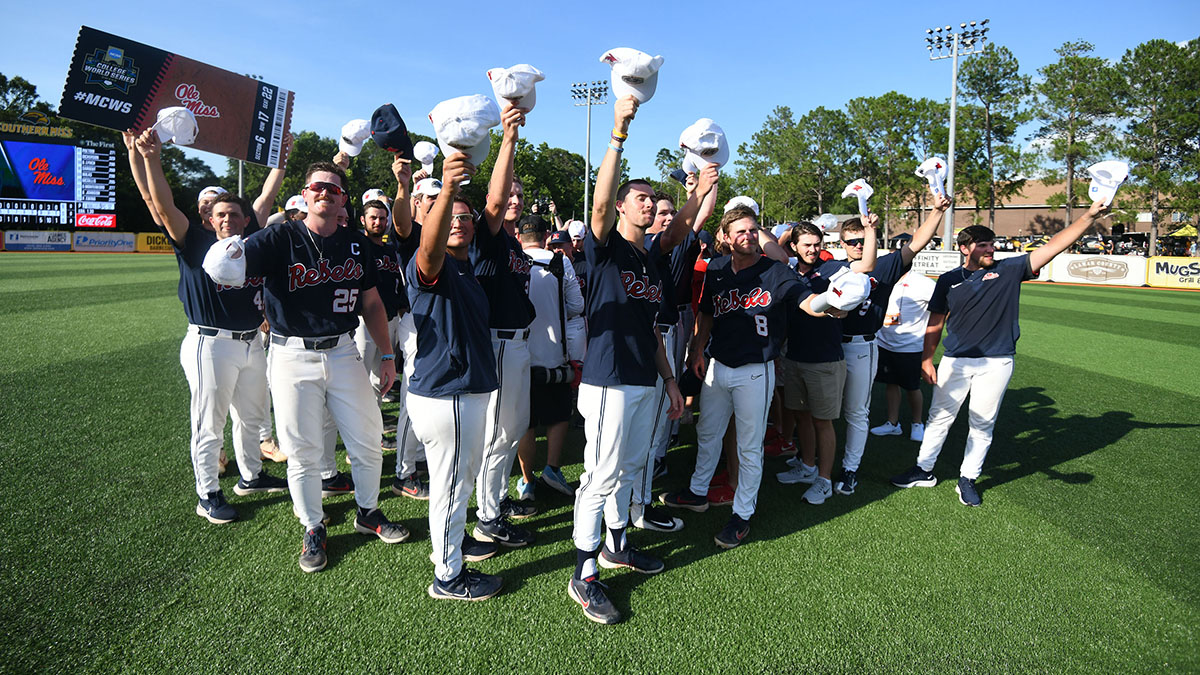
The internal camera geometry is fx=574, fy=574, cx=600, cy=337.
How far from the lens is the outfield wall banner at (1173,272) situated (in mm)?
22188

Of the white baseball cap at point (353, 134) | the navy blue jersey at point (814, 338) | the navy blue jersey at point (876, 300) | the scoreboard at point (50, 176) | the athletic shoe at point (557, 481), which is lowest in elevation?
the athletic shoe at point (557, 481)

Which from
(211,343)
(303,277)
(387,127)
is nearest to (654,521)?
(303,277)

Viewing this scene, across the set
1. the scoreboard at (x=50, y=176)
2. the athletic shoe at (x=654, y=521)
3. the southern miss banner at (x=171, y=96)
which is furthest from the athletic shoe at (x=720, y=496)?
the scoreboard at (x=50, y=176)

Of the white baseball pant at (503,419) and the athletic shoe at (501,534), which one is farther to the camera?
the athletic shoe at (501,534)

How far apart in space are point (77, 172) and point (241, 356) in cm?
3417

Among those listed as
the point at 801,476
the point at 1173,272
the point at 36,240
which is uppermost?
the point at 36,240

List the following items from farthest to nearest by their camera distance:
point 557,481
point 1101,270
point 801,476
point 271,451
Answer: point 1101,270 → point 271,451 → point 801,476 → point 557,481

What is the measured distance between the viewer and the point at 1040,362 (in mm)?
9789

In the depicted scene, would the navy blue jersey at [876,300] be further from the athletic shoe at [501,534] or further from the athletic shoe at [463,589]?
the athletic shoe at [463,589]

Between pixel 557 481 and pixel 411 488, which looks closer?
pixel 411 488

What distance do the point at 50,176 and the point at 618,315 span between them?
37.2 metres

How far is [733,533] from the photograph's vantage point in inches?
153

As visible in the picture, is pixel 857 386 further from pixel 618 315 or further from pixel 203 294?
pixel 203 294

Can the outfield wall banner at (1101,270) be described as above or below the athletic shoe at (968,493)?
above
